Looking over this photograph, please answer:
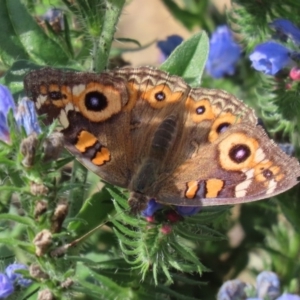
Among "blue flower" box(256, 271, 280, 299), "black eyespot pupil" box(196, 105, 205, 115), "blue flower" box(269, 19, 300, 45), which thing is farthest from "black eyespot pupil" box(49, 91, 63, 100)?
"blue flower" box(256, 271, 280, 299)

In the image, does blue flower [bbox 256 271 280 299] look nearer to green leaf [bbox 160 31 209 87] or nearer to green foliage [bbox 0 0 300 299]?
green foliage [bbox 0 0 300 299]

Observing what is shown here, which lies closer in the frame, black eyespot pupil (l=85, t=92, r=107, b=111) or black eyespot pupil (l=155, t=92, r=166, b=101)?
black eyespot pupil (l=85, t=92, r=107, b=111)

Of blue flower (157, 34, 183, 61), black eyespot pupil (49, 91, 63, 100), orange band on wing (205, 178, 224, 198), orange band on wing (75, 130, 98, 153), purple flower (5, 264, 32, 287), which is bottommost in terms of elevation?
purple flower (5, 264, 32, 287)

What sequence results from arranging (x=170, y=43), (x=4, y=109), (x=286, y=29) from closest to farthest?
(x=4, y=109)
(x=286, y=29)
(x=170, y=43)

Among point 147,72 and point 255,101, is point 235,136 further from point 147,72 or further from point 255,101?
point 255,101

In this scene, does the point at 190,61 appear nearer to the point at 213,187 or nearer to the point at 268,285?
the point at 213,187

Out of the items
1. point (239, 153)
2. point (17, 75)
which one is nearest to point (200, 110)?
point (239, 153)
